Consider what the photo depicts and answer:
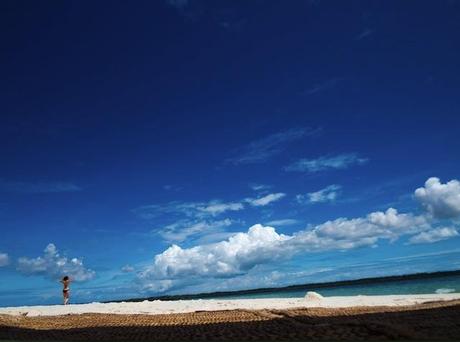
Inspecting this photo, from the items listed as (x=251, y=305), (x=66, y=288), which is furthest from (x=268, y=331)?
(x=66, y=288)

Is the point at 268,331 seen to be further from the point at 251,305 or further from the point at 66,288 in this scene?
the point at 66,288

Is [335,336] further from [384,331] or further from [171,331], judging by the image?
[171,331]

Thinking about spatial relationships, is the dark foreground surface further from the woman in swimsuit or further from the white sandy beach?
the woman in swimsuit

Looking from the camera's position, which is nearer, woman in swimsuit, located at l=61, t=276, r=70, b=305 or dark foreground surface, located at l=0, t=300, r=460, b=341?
dark foreground surface, located at l=0, t=300, r=460, b=341

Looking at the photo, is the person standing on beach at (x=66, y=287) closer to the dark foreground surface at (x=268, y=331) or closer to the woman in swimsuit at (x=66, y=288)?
the woman in swimsuit at (x=66, y=288)

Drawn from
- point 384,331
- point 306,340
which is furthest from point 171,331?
point 384,331

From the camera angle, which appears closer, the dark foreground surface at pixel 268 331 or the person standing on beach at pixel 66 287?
the dark foreground surface at pixel 268 331

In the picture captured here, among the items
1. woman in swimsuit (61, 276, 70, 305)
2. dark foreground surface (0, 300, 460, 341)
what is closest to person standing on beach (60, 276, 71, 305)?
woman in swimsuit (61, 276, 70, 305)

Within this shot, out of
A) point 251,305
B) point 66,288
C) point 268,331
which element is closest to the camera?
point 268,331

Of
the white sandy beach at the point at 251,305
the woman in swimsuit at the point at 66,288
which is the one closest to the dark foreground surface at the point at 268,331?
the white sandy beach at the point at 251,305

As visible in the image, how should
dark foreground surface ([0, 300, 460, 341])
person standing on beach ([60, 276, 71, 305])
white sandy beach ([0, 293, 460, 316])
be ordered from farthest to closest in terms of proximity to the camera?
person standing on beach ([60, 276, 71, 305]) < white sandy beach ([0, 293, 460, 316]) < dark foreground surface ([0, 300, 460, 341])

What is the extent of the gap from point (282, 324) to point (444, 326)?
392 cm

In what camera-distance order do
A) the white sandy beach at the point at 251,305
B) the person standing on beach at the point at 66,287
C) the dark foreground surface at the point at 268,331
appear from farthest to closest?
the person standing on beach at the point at 66,287 → the white sandy beach at the point at 251,305 → the dark foreground surface at the point at 268,331

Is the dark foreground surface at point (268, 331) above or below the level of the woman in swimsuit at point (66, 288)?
below
